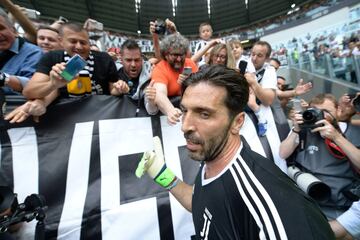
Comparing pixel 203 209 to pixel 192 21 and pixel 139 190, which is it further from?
pixel 192 21

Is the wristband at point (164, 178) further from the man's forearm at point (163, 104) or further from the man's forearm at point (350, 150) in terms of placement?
the man's forearm at point (350, 150)

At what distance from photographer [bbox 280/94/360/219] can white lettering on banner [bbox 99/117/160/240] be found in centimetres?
140

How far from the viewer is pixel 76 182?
160 centimetres

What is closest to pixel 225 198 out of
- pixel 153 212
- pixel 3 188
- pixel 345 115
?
pixel 153 212

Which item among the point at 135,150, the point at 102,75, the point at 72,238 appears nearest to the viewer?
the point at 72,238

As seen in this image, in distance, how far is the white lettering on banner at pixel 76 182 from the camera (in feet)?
4.95

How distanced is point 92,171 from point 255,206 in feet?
4.09

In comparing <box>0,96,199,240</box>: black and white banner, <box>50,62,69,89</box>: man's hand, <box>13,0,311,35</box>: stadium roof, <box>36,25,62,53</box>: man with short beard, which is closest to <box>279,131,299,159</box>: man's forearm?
<box>0,96,199,240</box>: black and white banner

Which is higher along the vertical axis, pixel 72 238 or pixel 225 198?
pixel 225 198

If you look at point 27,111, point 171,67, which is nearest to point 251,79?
point 171,67

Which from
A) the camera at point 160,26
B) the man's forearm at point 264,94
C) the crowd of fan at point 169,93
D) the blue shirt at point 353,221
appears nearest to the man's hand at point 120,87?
the crowd of fan at point 169,93

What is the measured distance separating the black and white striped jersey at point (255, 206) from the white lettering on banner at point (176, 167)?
0.65m

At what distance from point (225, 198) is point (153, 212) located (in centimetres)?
92

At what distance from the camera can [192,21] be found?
19.8 meters
